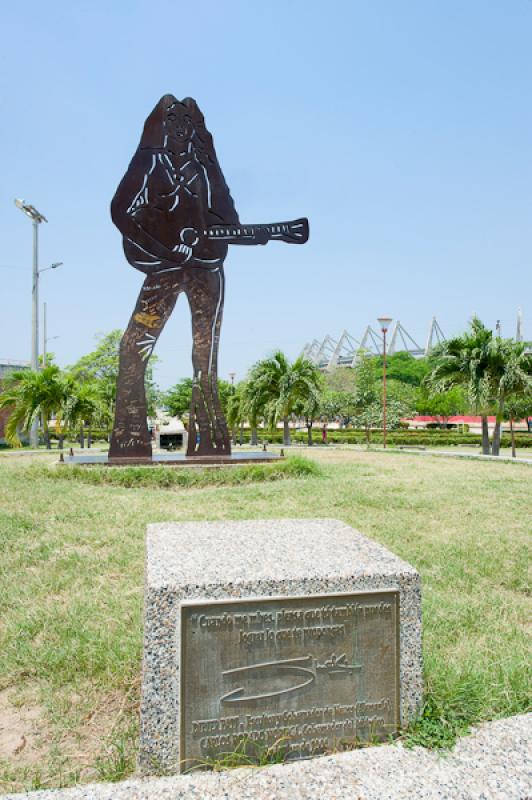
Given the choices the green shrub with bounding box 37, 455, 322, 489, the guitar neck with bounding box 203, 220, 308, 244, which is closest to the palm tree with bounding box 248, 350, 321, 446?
the guitar neck with bounding box 203, 220, 308, 244

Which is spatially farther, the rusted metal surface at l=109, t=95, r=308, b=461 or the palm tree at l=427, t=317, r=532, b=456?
the palm tree at l=427, t=317, r=532, b=456

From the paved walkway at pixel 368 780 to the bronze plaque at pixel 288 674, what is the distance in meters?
0.10

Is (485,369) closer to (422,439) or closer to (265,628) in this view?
(422,439)

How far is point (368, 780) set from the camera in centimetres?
208

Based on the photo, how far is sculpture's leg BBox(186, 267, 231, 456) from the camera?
11195 millimetres

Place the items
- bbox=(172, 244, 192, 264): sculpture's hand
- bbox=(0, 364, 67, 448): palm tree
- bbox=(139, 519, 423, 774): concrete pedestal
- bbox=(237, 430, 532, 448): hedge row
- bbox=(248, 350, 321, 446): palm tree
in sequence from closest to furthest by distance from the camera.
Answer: bbox=(139, 519, 423, 774): concrete pedestal < bbox=(172, 244, 192, 264): sculpture's hand < bbox=(0, 364, 67, 448): palm tree < bbox=(248, 350, 321, 446): palm tree < bbox=(237, 430, 532, 448): hedge row

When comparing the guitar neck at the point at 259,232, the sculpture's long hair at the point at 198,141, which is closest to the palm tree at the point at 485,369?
the guitar neck at the point at 259,232

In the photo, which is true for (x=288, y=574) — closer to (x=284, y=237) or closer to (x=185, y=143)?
(x=284, y=237)

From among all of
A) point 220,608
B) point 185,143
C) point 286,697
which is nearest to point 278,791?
point 286,697

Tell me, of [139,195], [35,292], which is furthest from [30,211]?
[139,195]

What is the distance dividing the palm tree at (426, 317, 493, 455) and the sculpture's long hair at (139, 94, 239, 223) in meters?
9.59

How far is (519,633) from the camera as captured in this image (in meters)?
3.51

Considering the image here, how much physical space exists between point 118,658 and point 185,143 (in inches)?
387

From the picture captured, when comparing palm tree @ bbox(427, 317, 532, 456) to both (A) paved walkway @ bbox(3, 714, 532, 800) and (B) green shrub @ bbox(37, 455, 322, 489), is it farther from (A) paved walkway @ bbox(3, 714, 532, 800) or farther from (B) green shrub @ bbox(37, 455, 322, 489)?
(A) paved walkway @ bbox(3, 714, 532, 800)
